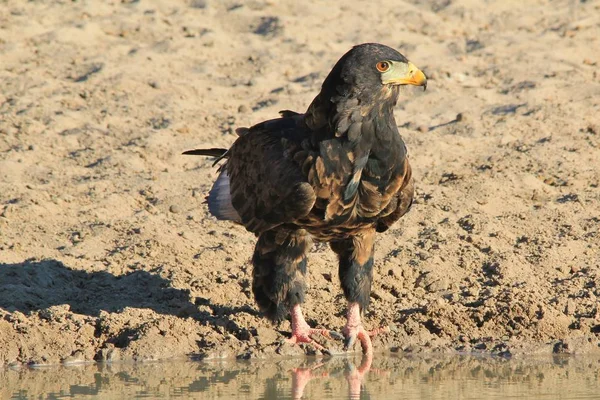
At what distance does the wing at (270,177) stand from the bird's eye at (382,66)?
0.57 m

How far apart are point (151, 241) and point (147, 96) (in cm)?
318

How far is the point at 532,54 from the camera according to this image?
39.6ft

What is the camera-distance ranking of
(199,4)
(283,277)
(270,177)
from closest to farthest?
(270,177) → (283,277) → (199,4)

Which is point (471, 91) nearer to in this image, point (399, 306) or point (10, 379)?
point (399, 306)

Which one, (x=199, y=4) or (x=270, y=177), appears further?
(x=199, y=4)

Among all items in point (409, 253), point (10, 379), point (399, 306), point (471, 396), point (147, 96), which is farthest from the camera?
point (147, 96)

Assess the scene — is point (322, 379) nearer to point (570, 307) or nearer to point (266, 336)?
point (266, 336)

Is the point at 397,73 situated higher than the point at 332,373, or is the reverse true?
the point at 397,73

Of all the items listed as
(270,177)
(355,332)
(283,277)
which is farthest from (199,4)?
(355,332)

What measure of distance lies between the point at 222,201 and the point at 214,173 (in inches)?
78.2

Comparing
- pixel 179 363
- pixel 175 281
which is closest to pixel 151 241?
pixel 175 281

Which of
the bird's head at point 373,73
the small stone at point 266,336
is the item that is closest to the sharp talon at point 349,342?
the small stone at point 266,336

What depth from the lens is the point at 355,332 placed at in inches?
265

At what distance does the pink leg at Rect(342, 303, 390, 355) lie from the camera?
6.71m
